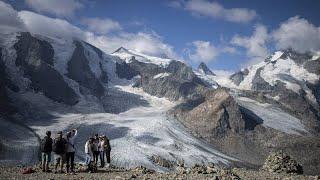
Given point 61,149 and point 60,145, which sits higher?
point 60,145

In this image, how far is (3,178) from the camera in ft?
101

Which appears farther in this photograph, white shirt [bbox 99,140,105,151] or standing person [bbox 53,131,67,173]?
white shirt [bbox 99,140,105,151]

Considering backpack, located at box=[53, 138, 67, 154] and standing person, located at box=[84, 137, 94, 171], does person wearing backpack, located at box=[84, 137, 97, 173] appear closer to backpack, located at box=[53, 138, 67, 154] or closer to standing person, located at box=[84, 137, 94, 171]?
standing person, located at box=[84, 137, 94, 171]

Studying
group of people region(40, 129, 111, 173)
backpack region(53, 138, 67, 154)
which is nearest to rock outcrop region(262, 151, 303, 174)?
Result: group of people region(40, 129, 111, 173)

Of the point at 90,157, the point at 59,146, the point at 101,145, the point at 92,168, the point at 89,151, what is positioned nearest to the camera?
the point at 59,146

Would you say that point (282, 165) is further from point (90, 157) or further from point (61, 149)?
point (61, 149)

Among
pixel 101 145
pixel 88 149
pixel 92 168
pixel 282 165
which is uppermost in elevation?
pixel 101 145

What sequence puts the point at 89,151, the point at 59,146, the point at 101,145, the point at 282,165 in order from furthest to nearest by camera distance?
the point at 282,165, the point at 101,145, the point at 89,151, the point at 59,146

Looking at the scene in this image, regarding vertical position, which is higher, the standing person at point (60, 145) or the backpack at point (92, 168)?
the standing person at point (60, 145)

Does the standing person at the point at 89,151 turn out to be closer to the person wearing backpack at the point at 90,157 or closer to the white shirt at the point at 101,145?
the person wearing backpack at the point at 90,157

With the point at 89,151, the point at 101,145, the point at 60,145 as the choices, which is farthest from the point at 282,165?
the point at 60,145

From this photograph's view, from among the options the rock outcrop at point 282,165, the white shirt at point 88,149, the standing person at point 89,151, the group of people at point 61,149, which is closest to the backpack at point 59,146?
the group of people at point 61,149

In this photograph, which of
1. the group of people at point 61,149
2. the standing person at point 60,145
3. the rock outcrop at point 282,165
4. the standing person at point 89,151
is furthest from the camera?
the rock outcrop at point 282,165

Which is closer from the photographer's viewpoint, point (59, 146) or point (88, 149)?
point (59, 146)
